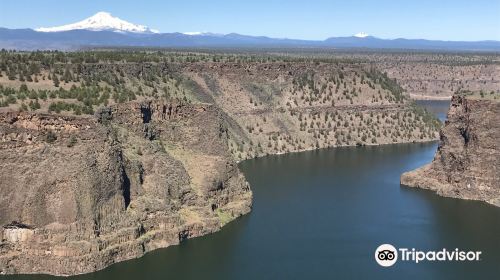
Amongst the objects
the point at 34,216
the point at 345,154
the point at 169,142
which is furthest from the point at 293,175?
the point at 34,216

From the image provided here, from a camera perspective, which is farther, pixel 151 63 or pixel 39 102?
pixel 151 63

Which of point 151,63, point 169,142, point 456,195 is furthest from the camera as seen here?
point 151,63

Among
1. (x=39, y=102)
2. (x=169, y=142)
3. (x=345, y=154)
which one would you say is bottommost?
(x=345, y=154)

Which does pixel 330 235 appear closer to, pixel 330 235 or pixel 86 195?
pixel 330 235

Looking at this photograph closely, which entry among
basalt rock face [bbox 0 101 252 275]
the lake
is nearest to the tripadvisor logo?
the lake

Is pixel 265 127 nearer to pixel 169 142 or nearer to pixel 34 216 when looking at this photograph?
pixel 169 142

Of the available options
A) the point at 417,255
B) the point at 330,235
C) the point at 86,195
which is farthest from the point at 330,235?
the point at 86,195

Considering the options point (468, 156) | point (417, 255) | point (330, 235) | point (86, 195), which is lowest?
point (330, 235)
